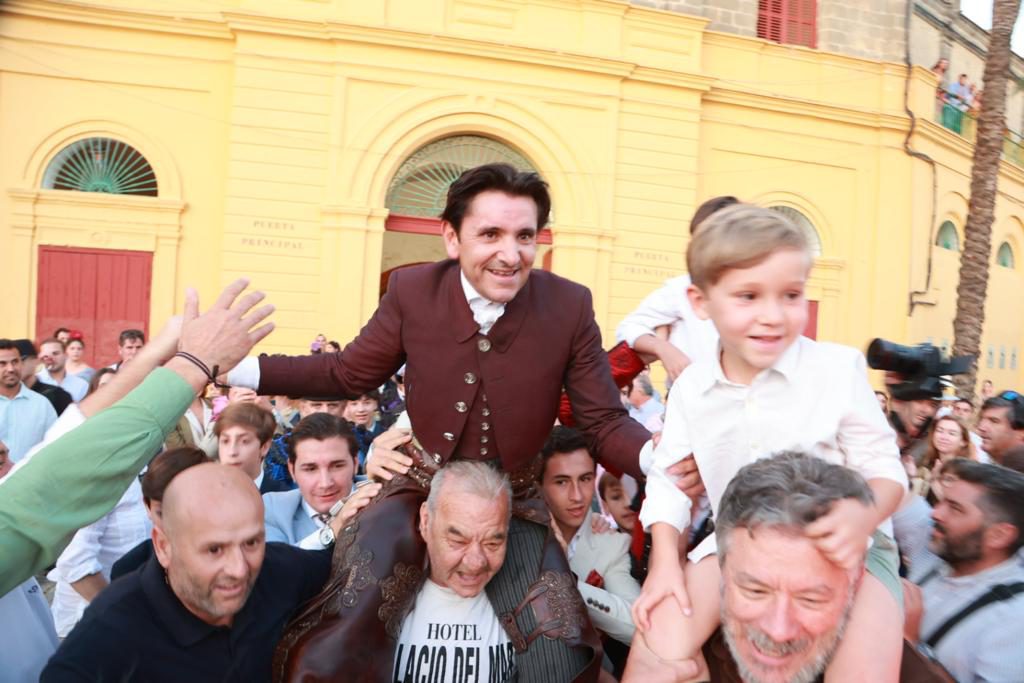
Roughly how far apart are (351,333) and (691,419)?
11.0 metres

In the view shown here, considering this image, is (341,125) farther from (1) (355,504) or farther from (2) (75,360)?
(1) (355,504)

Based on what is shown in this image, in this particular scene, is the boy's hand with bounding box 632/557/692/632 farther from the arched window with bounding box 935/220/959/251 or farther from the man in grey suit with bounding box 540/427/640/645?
the arched window with bounding box 935/220/959/251

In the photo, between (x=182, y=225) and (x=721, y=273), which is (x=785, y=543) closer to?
(x=721, y=273)

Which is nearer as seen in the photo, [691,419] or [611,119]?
[691,419]

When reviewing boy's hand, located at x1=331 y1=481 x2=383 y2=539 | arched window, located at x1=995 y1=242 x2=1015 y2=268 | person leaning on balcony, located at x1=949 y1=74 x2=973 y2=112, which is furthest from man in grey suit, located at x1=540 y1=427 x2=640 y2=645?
arched window, located at x1=995 y1=242 x2=1015 y2=268

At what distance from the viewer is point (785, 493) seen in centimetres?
201

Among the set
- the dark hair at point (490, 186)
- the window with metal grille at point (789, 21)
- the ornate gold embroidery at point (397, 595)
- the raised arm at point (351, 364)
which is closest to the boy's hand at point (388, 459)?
the raised arm at point (351, 364)

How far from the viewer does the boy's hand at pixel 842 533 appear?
6.34 feet

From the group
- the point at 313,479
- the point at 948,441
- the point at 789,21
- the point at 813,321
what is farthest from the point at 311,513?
the point at 789,21

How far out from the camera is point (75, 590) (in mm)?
3688

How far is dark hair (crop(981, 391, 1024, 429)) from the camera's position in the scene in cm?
529

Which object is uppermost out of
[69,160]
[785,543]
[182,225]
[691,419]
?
[69,160]

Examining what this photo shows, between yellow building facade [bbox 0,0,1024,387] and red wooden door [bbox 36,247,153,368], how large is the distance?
139 millimetres

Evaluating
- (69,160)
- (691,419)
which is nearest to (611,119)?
(69,160)
